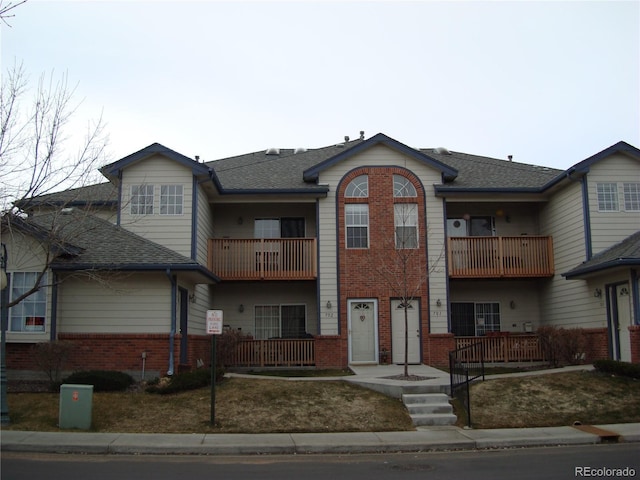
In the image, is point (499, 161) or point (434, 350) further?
point (499, 161)

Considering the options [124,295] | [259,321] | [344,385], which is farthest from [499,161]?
[124,295]

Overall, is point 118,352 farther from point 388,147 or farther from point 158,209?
point 388,147

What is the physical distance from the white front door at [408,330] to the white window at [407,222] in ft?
6.82

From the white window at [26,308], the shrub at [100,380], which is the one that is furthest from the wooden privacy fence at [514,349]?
the white window at [26,308]

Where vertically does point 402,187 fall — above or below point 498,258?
above

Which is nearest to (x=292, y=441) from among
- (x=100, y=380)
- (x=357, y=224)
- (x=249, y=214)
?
(x=100, y=380)

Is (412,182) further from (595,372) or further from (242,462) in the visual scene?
Result: (242,462)

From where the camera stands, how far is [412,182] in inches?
871

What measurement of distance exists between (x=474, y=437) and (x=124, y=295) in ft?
33.1

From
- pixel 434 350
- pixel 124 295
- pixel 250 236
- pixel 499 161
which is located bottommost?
pixel 434 350

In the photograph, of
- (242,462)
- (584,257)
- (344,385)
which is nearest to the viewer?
(242,462)

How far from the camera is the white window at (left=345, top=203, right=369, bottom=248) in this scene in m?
21.8

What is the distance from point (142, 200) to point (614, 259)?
14.1 m

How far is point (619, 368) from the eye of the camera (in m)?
16.1
